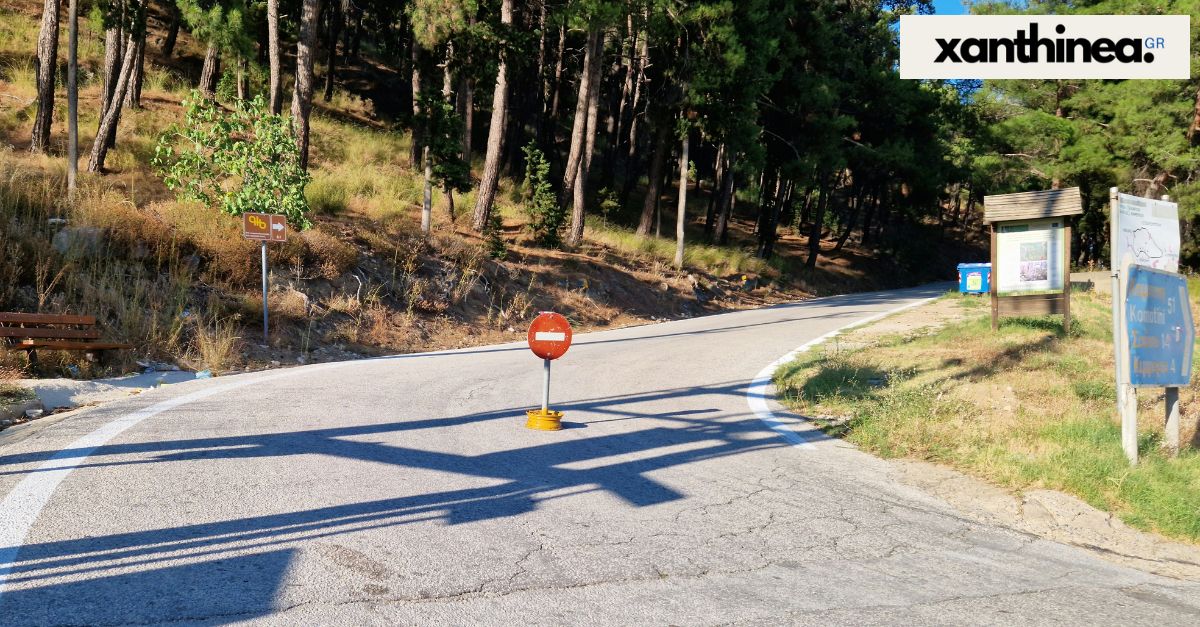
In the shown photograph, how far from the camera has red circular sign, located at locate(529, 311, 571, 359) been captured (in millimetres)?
8617

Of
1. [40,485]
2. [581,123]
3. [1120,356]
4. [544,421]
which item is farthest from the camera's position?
[581,123]

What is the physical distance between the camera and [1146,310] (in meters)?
7.79

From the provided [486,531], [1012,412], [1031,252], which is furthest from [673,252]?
[486,531]

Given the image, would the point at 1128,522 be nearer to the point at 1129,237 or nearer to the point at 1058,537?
the point at 1058,537

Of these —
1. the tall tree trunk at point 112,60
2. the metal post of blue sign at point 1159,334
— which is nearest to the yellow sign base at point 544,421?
the metal post of blue sign at point 1159,334

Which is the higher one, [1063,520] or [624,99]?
[624,99]

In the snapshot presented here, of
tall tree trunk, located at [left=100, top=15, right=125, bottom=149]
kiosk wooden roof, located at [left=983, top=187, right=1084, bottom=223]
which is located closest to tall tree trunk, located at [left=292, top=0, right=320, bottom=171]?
tall tree trunk, located at [left=100, top=15, right=125, bottom=149]

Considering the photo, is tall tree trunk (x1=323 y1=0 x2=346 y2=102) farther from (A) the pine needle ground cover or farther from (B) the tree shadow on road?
(B) the tree shadow on road

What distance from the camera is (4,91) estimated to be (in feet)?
91.0

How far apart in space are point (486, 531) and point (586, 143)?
913 inches

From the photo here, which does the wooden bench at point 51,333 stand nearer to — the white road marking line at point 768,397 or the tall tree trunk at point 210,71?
the white road marking line at point 768,397

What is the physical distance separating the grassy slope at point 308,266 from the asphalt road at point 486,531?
487 centimetres

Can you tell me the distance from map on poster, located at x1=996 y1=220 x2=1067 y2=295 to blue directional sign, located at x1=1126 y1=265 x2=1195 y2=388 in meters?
5.59

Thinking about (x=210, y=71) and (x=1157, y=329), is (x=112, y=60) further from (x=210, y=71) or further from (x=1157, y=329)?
(x=1157, y=329)
